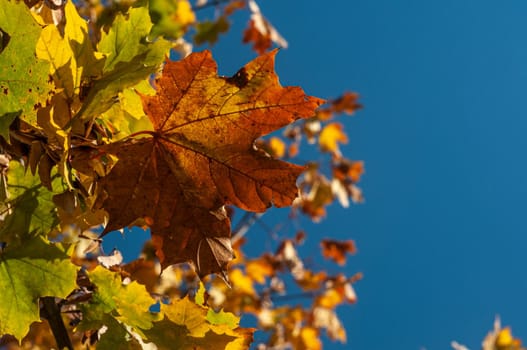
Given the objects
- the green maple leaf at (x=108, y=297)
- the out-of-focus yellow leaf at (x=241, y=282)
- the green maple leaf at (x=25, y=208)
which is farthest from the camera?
the out-of-focus yellow leaf at (x=241, y=282)

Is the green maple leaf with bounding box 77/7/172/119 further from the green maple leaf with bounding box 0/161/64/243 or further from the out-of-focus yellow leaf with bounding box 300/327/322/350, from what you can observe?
the out-of-focus yellow leaf with bounding box 300/327/322/350

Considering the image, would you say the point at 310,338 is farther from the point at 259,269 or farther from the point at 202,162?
the point at 202,162

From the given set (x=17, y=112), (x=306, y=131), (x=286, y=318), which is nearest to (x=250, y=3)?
(x=306, y=131)

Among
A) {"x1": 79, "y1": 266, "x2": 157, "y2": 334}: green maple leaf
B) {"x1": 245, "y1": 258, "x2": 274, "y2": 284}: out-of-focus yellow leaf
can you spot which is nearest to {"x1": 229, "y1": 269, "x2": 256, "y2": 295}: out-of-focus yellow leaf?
{"x1": 245, "y1": 258, "x2": 274, "y2": 284}: out-of-focus yellow leaf

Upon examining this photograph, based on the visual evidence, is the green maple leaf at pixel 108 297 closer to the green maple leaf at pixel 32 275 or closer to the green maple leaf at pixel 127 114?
the green maple leaf at pixel 32 275

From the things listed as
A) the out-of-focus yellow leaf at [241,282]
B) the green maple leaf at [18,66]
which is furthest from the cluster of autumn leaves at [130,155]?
the out-of-focus yellow leaf at [241,282]

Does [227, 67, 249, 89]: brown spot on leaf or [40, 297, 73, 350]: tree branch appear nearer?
[227, 67, 249, 89]: brown spot on leaf

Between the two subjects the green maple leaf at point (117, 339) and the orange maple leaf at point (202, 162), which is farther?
the green maple leaf at point (117, 339)
